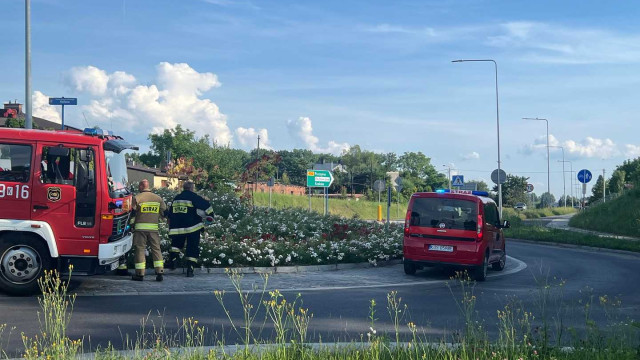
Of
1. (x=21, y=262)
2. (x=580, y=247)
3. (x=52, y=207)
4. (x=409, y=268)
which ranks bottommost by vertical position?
(x=580, y=247)

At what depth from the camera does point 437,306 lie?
32.6ft

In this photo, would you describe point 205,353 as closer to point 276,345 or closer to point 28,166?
point 276,345

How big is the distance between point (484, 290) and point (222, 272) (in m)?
5.27

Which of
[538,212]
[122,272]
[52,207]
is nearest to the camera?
[52,207]

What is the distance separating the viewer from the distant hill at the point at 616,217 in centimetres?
3244

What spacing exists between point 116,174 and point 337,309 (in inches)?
177

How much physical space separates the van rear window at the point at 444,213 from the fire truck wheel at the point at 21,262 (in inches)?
297

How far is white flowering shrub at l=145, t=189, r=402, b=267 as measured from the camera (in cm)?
1409

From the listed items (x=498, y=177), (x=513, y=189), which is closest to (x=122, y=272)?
(x=498, y=177)

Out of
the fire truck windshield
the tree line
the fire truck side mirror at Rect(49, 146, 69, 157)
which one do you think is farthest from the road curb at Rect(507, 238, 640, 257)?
the tree line

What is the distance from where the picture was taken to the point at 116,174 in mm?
11047

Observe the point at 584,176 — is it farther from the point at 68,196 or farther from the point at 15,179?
the point at 15,179

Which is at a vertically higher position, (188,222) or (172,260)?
(188,222)

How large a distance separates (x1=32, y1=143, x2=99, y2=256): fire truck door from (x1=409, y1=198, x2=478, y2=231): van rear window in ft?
22.6
